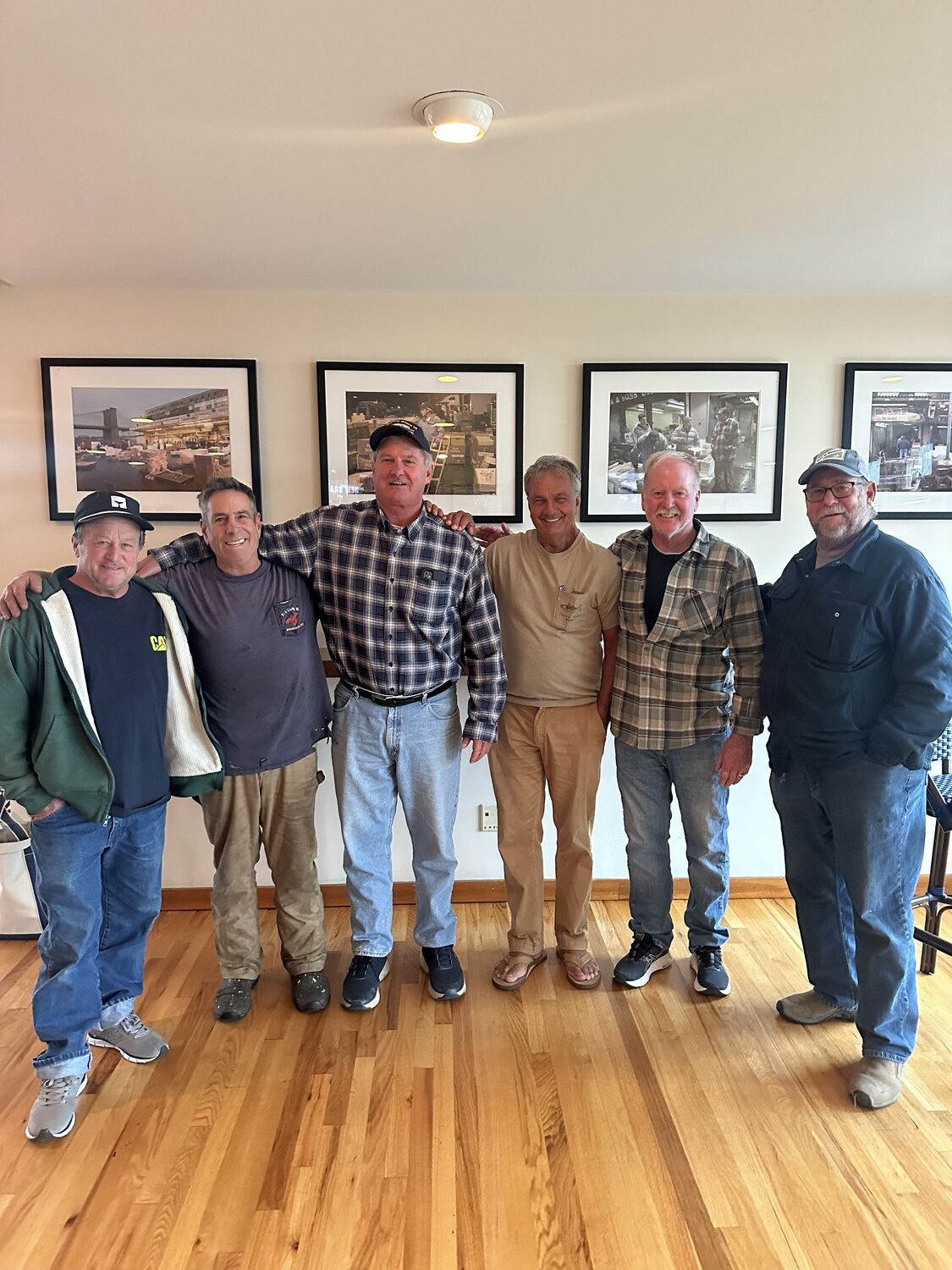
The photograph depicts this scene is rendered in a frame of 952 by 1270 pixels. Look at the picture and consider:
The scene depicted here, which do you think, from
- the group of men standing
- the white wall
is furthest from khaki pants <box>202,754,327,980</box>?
the white wall

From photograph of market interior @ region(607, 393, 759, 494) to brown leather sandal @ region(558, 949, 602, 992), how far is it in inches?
67.3

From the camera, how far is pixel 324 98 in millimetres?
1664

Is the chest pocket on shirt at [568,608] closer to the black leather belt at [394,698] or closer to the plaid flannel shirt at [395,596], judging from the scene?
the plaid flannel shirt at [395,596]

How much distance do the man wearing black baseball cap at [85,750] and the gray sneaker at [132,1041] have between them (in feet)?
0.05

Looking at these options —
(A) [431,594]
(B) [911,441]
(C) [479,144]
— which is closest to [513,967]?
(A) [431,594]

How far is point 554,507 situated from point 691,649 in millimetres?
608

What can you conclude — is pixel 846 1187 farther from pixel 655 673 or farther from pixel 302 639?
pixel 302 639

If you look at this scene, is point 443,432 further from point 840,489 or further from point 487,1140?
point 487,1140

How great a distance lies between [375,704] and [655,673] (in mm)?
876

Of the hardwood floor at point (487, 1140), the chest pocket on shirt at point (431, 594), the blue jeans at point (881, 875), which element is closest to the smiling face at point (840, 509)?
the blue jeans at point (881, 875)

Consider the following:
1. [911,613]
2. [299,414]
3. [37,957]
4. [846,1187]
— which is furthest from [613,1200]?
[299,414]

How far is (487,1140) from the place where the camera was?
78.9 inches

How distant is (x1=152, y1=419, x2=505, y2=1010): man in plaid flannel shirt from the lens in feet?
Result: 7.98

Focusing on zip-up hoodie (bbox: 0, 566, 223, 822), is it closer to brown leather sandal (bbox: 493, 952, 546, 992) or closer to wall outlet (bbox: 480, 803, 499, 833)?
brown leather sandal (bbox: 493, 952, 546, 992)
